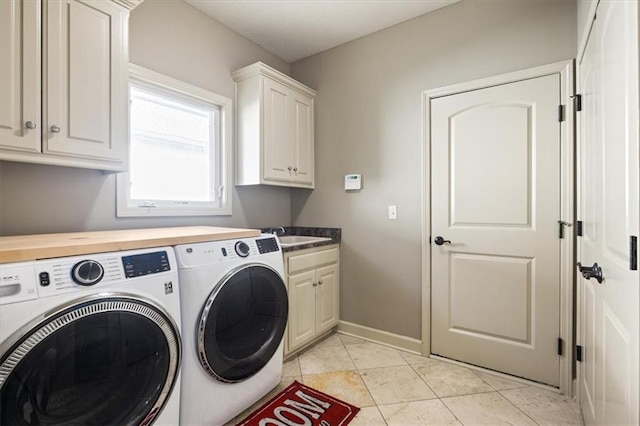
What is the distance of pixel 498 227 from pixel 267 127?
1895 mm

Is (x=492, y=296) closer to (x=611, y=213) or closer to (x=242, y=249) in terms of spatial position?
(x=611, y=213)

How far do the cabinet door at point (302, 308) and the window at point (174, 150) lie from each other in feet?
2.75

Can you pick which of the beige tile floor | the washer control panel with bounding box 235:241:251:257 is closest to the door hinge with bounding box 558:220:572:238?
the beige tile floor

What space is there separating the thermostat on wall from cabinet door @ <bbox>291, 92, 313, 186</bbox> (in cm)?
37

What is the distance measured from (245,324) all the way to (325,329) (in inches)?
47.0

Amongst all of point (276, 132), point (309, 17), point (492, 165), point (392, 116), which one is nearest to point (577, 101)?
point (492, 165)

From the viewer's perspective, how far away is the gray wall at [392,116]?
205 cm

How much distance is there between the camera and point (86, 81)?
4.87ft

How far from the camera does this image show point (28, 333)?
90 cm

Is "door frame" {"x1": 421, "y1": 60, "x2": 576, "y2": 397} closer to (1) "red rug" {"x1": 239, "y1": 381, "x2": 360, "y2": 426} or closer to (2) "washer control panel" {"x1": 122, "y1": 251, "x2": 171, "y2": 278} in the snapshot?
(1) "red rug" {"x1": 239, "y1": 381, "x2": 360, "y2": 426}

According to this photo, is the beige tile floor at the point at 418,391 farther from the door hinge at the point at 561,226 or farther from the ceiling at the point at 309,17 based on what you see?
the ceiling at the point at 309,17

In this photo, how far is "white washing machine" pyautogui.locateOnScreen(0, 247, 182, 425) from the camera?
90cm

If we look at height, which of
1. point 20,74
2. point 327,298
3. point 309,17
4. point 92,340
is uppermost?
point 309,17

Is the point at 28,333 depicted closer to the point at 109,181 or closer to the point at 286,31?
the point at 109,181
